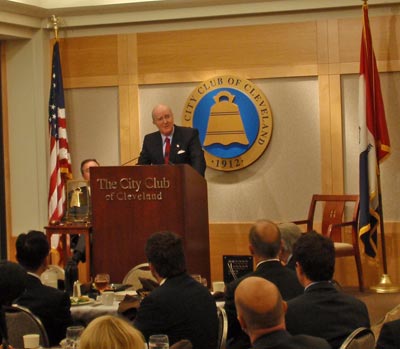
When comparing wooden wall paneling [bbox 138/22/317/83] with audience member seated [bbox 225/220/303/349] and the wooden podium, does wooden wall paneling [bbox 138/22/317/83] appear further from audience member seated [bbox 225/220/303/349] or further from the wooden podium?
audience member seated [bbox 225/220/303/349]

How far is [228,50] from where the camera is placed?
9016mm

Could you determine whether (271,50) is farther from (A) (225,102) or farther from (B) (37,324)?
(B) (37,324)

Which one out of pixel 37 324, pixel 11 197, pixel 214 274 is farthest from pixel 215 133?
pixel 37 324

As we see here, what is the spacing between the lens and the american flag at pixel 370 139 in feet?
26.9

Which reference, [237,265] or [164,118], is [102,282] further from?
[164,118]

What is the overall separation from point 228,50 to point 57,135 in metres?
2.05

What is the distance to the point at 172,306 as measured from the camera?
4020 millimetres

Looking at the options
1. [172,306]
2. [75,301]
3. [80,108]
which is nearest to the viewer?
[172,306]

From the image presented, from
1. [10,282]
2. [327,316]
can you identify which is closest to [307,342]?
[327,316]

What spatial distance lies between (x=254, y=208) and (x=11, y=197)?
274cm

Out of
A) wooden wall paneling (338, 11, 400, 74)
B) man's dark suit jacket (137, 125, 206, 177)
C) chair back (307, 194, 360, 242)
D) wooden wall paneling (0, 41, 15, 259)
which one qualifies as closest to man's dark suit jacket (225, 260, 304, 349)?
man's dark suit jacket (137, 125, 206, 177)

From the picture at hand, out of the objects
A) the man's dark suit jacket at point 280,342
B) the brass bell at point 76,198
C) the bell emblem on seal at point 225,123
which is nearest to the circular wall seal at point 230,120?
the bell emblem on seal at point 225,123

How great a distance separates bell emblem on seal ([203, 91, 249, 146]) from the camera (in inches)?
354

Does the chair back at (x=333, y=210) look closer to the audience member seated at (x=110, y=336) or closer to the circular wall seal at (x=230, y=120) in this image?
the circular wall seal at (x=230, y=120)
